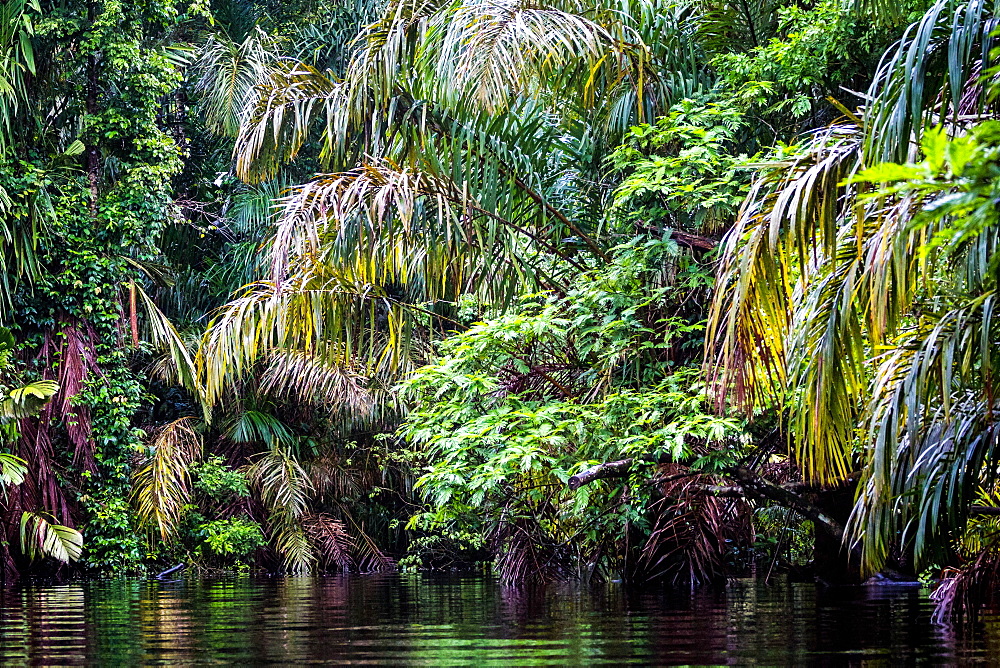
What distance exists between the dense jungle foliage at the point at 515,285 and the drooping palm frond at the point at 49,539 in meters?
0.05

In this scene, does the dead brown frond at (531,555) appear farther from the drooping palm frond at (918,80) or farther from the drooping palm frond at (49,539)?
the drooping palm frond at (49,539)

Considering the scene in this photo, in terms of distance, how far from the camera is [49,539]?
14383 millimetres

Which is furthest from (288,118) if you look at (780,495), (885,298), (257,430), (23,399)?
(257,430)

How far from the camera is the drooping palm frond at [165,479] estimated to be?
15.6 m

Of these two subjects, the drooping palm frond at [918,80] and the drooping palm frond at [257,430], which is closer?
the drooping palm frond at [918,80]

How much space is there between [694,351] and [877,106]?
515cm

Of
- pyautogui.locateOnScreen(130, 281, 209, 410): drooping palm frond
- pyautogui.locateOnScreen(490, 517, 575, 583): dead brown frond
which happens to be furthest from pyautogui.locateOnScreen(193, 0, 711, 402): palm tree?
pyautogui.locateOnScreen(130, 281, 209, 410): drooping palm frond

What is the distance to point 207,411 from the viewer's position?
1403 cm

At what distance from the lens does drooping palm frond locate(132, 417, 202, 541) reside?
1559 cm

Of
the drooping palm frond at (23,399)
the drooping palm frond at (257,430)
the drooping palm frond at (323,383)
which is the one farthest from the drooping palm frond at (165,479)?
the drooping palm frond at (23,399)

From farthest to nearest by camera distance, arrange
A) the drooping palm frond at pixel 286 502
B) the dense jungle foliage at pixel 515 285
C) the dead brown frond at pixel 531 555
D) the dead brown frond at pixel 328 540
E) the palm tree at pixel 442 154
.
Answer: the dead brown frond at pixel 328 540 < the drooping palm frond at pixel 286 502 < the dead brown frond at pixel 531 555 < the palm tree at pixel 442 154 < the dense jungle foliage at pixel 515 285

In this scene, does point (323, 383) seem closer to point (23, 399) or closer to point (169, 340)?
point (169, 340)

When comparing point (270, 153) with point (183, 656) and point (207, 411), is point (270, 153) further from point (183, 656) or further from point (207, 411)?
point (183, 656)

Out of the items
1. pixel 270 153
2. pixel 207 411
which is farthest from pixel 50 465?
pixel 270 153
